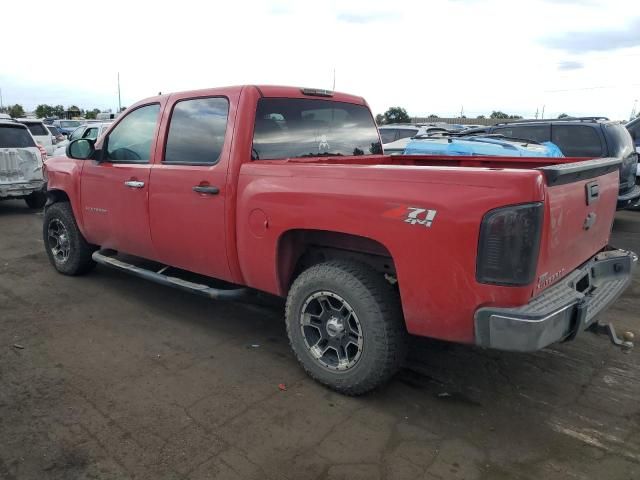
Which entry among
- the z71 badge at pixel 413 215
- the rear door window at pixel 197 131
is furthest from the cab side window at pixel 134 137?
the z71 badge at pixel 413 215

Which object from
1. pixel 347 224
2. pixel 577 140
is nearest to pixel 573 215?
pixel 347 224

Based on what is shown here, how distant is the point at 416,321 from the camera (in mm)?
2857

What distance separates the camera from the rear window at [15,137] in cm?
984

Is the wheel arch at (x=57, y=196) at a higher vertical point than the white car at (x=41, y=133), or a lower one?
lower

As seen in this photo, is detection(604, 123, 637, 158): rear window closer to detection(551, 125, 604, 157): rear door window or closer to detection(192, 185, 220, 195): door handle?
detection(551, 125, 604, 157): rear door window

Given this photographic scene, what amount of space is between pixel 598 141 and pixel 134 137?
7.36 m

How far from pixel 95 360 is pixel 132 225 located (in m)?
1.29

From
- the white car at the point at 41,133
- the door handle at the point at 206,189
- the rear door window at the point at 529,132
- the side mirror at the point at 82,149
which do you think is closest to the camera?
the door handle at the point at 206,189

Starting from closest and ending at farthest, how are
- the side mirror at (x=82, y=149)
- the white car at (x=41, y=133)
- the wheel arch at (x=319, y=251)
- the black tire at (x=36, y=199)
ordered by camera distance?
the wheel arch at (x=319, y=251), the side mirror at (x=82, y=149), the black tire at (x=36, y=199), the white car at (x=41, y=133)

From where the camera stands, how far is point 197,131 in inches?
158

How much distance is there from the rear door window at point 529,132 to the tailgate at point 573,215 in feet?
20.5

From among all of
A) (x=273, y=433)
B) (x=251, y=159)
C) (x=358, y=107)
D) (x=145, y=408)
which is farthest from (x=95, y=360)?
(x=358, y=107)

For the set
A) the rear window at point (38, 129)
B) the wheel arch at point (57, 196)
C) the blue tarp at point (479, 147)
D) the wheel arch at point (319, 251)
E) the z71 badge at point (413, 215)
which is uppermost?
the rear window at point (38, 129)

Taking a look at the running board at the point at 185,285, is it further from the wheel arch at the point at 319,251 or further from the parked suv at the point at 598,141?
the parked suv at the point at 598,141
